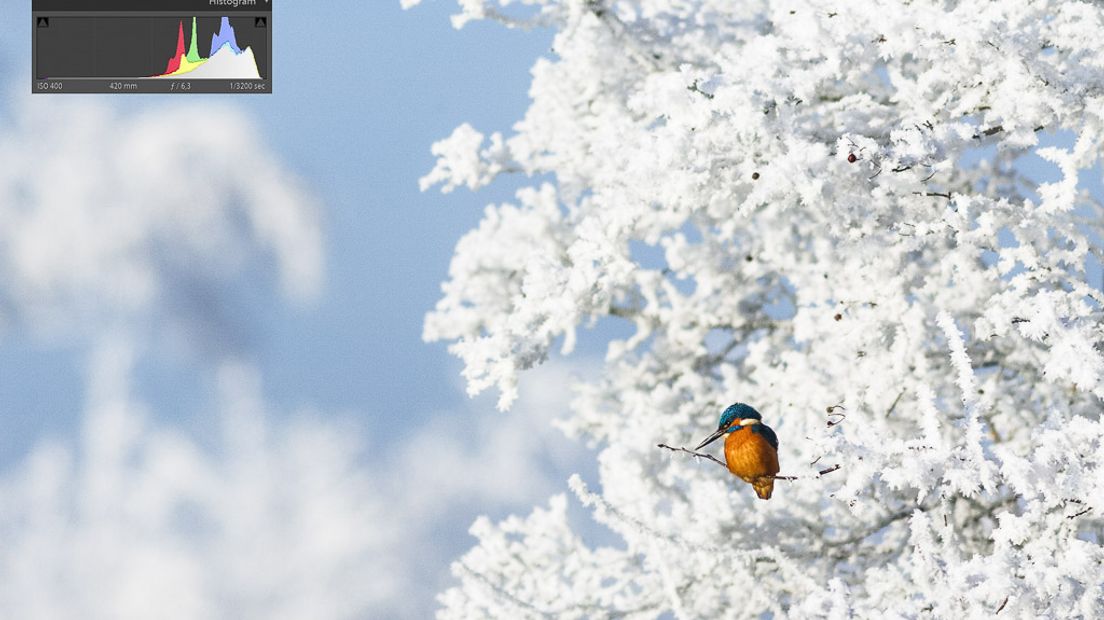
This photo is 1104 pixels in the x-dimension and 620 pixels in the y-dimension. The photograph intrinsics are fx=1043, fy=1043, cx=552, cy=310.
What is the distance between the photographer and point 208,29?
729cm

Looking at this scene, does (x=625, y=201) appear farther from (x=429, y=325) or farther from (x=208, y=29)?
(x=429, y=325)

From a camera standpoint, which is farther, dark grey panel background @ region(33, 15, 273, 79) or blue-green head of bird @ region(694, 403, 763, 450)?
dark grey panel background @ region(33, 15, 273, 79)

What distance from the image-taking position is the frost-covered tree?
13.0ft

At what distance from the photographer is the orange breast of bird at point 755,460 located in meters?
2.74

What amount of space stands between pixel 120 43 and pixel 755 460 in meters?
6.27

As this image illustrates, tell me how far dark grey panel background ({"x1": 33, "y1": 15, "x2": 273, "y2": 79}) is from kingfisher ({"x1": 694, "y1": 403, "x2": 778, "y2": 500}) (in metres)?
5.59

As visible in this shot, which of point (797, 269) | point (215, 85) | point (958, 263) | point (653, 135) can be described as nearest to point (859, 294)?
point (958, 263)
